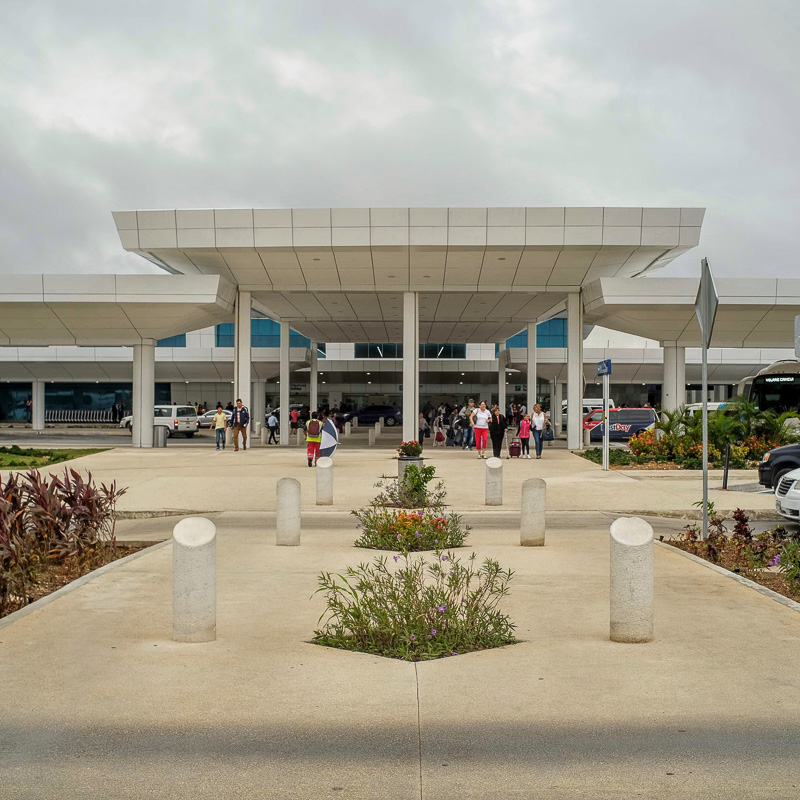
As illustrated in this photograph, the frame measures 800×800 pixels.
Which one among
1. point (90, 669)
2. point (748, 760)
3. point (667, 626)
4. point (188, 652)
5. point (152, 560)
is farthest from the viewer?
point (152, 560)

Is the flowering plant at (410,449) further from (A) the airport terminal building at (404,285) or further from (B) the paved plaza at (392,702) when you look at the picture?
(A) the airport terminal building at (404,285)

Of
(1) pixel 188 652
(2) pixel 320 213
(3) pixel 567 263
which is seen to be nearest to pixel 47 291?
(2) pixel 320 213

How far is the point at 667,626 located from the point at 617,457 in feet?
66.7

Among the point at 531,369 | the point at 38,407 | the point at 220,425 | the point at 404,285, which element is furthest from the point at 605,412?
the point at 38,407

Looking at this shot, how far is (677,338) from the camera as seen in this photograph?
115 ft

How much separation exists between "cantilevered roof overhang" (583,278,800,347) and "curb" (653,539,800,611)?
821 inches

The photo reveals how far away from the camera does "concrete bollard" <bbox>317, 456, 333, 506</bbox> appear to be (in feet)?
53.3

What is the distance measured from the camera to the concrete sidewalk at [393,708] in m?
4.25

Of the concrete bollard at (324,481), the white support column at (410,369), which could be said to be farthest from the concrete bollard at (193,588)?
the white support column at (410,369)

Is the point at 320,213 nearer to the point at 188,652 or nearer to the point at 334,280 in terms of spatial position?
the point at 334,280

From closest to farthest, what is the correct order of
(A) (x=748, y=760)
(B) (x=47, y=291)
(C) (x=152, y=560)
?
(A) (x=748, y=760), (C) (x=152, y=560), (B) (x=47, y=291)

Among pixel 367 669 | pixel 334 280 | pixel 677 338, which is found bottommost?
pixel 367 669

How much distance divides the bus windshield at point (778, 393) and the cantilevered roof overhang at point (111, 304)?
20121mm

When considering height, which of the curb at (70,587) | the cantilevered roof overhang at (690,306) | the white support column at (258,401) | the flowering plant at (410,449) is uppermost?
the cantilevered roof overhang at (690,306)
